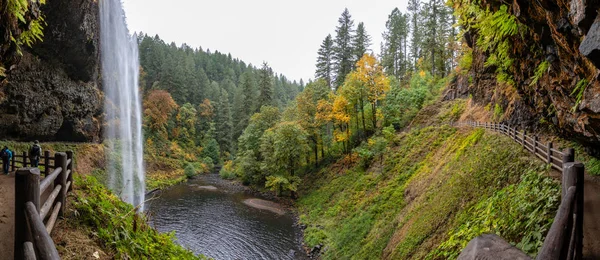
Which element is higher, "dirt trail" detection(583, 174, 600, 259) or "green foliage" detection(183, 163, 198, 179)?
"dirt trail" detection(583, 174, 600, 259)

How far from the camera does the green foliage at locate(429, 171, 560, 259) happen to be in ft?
19.5

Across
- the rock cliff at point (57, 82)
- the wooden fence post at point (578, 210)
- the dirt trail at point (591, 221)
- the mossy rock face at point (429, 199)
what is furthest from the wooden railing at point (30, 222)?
the rock cliff at point (57, 82)

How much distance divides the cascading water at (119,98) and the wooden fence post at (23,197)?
26.9m

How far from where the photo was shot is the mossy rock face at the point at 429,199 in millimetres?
7809

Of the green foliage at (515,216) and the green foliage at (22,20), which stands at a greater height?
the green foliage at (22,20)

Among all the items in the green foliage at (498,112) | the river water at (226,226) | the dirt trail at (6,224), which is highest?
the green foliage at (498,112)

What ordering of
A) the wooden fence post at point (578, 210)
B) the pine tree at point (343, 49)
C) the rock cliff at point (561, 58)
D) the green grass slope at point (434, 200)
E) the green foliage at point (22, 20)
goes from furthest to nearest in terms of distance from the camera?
the pine tree at point (343, 49)
the green grass slope at point (434, 200)
the green foliage at point (22, 20)
the rock cliff at point (561, 58)
the wooden fence post at point (578, 210)

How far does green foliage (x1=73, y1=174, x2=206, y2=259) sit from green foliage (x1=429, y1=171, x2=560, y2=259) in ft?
24.8

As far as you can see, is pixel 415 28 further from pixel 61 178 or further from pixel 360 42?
pixel 61 178

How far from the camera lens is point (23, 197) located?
2623 mm

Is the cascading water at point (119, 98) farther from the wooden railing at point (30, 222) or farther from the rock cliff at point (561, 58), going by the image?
the rock cliff at point (561, 58)

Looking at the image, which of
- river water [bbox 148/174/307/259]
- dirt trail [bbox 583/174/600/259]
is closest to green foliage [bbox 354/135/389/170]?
river water [bbox 148/174/307/259]

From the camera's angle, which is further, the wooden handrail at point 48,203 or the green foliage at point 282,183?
the green foliage at point 282,183

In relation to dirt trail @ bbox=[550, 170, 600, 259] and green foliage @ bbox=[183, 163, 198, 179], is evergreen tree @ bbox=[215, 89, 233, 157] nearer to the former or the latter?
green foliage @ bbox=[183, 163, 198, 179]
